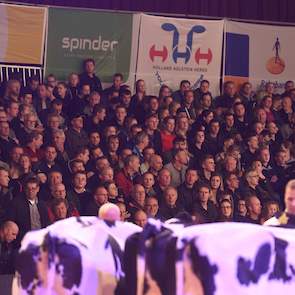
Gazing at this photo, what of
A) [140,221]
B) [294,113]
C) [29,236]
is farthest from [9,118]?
[29,236]

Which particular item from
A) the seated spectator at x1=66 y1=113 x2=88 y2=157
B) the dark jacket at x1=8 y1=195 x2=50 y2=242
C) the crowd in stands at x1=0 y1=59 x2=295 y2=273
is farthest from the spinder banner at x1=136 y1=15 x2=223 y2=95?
the dark jacket at x1=8 y1=195 x2=50 y2=242

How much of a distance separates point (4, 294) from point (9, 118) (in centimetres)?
334

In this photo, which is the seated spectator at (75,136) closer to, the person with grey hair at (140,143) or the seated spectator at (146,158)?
the person with grey hair at (140,143)

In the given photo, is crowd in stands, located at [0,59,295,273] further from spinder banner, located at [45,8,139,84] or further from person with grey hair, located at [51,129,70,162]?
spinder banner, located at [45,8,139,84]

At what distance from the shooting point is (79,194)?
744 cm

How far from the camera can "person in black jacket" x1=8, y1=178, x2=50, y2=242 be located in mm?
6801

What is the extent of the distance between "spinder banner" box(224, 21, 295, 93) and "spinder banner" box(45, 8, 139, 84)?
1.48m

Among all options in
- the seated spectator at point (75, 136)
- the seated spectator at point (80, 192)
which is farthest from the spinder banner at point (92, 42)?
the seated spectator at point (80, 192)

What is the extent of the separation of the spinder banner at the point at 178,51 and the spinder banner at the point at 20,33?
1.46 metres

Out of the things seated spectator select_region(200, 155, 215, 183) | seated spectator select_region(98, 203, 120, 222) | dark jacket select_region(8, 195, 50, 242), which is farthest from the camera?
seated spectator select_region(200, 155, 215, 183)

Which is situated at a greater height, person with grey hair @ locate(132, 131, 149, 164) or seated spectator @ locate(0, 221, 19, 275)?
person with grey hair @ locate(132, 131, 149, 164)

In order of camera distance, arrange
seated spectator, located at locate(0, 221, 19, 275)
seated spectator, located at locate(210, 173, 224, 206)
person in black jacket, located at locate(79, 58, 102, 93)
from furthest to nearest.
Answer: person in black jacket, located at locate(79, 58, 102, 93) → seated spectator, located at locate(210, 173, 224, 206) → seated spectator, located at locate(0, 221, 19, 275)

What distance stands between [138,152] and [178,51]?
2763 millimetres

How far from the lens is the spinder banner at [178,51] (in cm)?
1065
